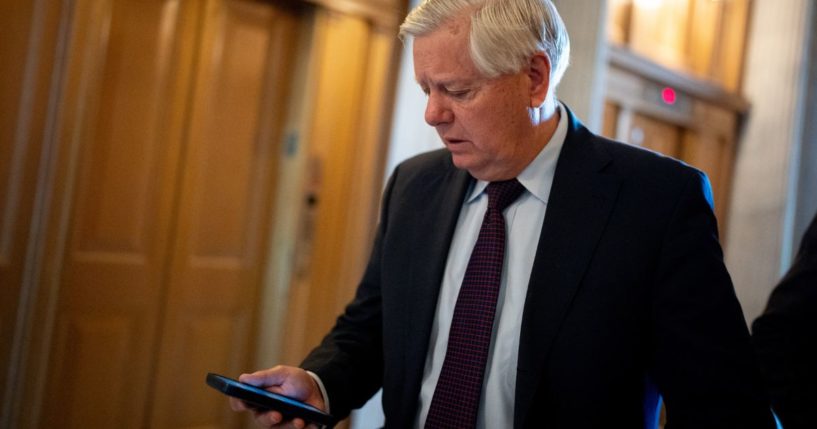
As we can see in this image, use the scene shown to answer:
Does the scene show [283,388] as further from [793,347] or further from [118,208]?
[118,208]

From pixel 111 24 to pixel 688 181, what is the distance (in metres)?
2.31

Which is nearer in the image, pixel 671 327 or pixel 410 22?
pixel 671 327

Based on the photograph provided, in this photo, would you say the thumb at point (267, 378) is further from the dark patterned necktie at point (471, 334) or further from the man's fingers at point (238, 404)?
the dark patterned necktie at point (471, 334)

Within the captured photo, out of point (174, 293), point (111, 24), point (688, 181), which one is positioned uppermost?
point (111, 24)

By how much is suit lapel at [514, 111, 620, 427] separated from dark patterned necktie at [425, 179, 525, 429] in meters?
0.09

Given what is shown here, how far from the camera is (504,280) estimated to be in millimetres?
1550

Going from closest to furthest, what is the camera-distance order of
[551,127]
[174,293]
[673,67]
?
[551,127]
[174,293]
[673,67]

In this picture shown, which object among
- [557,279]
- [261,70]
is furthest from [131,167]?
[557,279]

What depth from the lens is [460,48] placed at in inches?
58.4

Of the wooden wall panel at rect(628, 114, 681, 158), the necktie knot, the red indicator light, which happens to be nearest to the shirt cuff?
the necktie knot

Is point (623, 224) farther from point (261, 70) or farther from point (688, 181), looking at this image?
point (261, 70)

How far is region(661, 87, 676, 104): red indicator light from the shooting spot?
5012 millimetres

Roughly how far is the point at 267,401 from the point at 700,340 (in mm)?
789

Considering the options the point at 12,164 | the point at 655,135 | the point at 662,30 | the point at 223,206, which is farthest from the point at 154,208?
the point at 662,30
